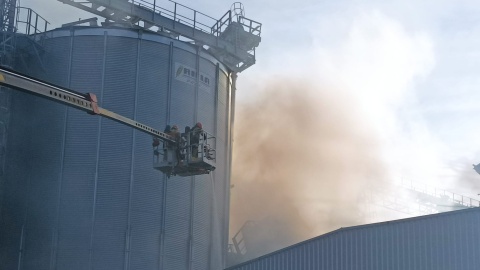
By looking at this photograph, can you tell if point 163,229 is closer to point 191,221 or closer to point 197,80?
point 191,221

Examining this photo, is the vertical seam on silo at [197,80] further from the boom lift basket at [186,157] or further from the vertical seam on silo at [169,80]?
the boom lift basket at [186,157]

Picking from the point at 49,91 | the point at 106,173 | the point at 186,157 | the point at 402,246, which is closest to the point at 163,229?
the point at 106,173

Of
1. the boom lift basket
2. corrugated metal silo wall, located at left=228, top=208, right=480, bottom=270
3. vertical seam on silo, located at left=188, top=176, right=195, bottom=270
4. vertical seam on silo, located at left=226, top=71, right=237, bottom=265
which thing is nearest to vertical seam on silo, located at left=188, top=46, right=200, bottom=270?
vertical seam on silo, located at left=188, top=176, right=195, bottom=270

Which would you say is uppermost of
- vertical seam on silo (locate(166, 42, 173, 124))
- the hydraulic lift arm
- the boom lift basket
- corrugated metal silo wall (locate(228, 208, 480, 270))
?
vertical seam on silo (locate(166, 42, 173, 124))

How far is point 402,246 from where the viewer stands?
29516 millimetres

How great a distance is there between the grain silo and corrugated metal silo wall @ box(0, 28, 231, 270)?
45 mm

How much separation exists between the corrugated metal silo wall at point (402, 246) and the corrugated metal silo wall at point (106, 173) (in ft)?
23.2

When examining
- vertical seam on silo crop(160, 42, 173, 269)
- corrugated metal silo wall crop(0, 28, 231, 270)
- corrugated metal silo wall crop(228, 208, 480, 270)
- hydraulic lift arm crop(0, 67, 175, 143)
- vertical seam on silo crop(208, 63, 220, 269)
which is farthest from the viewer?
vertical seam on silo crop(208, 63, 220, 269)

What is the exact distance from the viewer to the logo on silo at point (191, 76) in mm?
38219

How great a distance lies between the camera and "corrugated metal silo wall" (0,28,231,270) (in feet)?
115

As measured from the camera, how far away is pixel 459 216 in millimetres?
Answer: 28844

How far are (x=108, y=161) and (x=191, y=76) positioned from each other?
19.8ft

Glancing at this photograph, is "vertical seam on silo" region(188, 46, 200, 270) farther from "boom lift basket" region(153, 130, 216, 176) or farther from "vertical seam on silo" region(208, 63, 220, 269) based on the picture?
"boom lift basket" region(153, 130, 216, 176)

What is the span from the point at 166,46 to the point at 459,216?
16379 mm
